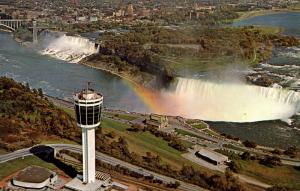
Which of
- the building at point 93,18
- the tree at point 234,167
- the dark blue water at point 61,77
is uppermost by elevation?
the building at point 93,18

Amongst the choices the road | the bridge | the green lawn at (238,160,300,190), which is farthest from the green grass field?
the bridge

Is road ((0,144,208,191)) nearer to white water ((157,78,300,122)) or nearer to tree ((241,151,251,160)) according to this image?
tree ((241,151,251,160))

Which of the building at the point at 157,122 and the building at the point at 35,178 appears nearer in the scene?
the building at the point at 35,178

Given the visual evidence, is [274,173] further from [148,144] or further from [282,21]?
[282,21]

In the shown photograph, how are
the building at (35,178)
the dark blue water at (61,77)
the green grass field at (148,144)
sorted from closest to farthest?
the building at (35,178), the green grass field at (148,144), the dark blue water at (61,77)

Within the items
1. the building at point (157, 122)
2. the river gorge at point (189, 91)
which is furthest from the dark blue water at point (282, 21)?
the building at point (157, 122)

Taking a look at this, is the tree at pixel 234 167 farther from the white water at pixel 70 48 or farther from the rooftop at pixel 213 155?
the white water at pixel 70 48

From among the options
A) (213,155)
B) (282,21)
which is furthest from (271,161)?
(282,21)
